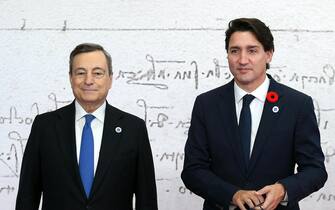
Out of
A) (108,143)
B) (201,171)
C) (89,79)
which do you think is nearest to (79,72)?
(89,79)

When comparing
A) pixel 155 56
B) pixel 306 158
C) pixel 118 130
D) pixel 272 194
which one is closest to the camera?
pixel 272 194

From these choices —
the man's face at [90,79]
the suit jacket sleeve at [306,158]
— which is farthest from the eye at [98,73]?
the suit jacket sleeve at [306,158]

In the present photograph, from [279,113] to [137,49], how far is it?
1.12 m

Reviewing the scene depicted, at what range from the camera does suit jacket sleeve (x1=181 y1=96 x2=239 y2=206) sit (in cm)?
188

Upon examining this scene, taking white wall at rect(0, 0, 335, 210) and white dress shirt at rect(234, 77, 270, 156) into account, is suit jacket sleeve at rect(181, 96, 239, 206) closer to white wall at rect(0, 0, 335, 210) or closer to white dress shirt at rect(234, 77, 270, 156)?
white dress shirt at rect(234, 77, 270, 156)

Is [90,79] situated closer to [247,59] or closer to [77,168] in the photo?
[77,168]

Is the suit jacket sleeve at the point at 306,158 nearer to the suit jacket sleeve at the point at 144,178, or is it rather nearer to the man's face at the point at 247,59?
the man's face at the point at 247,59

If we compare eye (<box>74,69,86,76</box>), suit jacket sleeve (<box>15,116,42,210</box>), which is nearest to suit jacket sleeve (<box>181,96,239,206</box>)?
eye (<box>74,69,86,76</box>)

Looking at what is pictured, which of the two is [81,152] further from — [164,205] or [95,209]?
[164,205]

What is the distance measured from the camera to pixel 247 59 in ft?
6.44

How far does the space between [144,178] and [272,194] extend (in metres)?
0.50

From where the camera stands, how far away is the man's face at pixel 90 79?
1969mm

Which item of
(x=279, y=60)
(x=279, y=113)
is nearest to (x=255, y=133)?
(x=279, y=113)

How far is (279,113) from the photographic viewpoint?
1.96 metres
